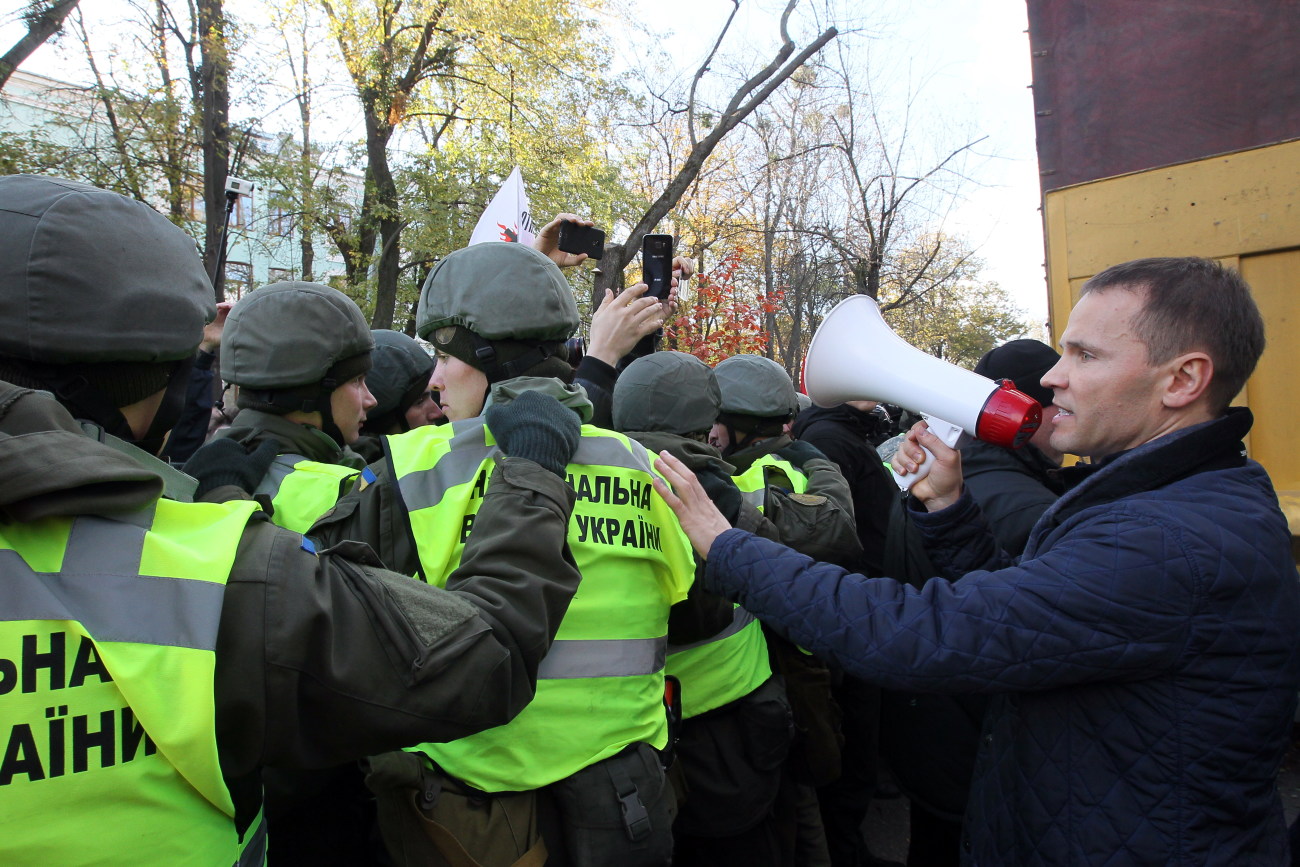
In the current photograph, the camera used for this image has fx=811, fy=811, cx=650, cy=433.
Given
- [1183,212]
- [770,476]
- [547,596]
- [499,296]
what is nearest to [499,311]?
[499,296]

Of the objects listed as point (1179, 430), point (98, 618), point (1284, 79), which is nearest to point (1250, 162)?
point (1284, 79)

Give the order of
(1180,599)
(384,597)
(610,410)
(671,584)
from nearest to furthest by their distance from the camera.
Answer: (384,597)
(1180,599)
(671,584)
(610,410)

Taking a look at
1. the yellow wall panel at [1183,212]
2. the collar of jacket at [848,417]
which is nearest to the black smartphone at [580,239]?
the collar of jacket at [848,417]

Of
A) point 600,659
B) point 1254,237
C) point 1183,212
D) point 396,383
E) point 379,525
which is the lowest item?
point 600,659

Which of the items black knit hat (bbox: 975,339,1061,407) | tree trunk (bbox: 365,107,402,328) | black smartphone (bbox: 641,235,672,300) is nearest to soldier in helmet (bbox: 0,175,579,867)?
black smartphone (bbox: 641,235,672,300)

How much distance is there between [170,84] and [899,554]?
46.2 feet

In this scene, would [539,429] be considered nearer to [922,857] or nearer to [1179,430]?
[1179,430]

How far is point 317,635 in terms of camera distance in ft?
3.35

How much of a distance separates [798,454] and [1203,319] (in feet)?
6.05

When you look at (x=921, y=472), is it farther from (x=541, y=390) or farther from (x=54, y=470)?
(x=54, y=470)

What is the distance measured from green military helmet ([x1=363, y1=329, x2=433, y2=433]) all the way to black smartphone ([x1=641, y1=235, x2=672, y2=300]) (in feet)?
3.35

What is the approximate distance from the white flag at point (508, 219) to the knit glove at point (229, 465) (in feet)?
6.93

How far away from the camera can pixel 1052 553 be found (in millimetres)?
1431

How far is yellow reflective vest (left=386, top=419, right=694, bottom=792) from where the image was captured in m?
1.64
